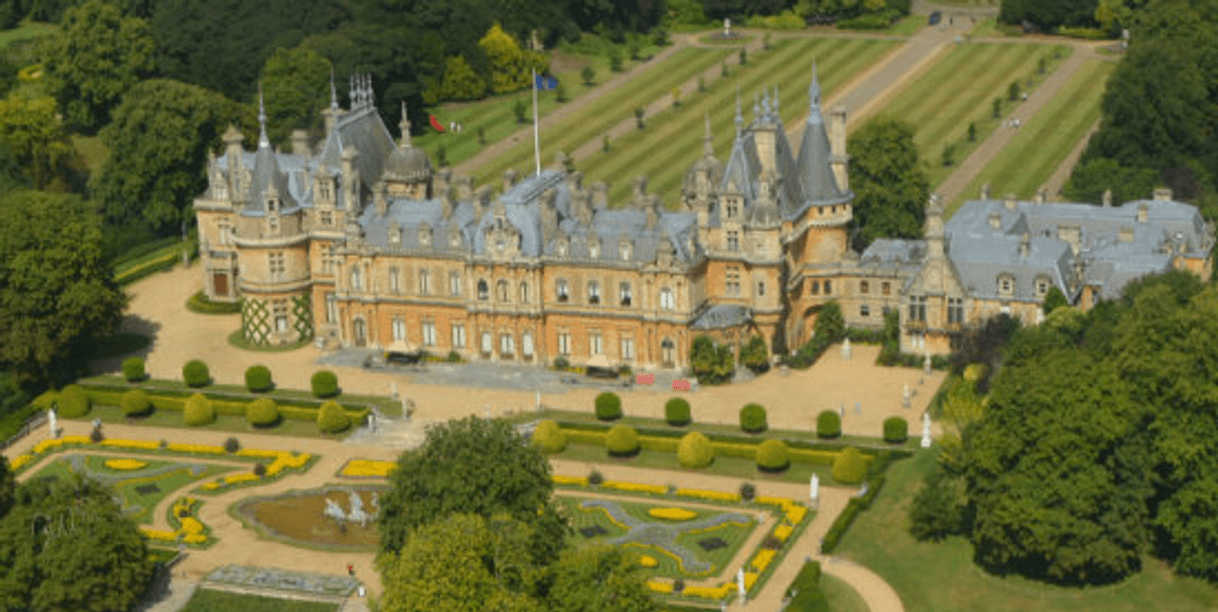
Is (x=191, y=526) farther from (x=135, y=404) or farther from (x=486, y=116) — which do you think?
(x=486, y=116)

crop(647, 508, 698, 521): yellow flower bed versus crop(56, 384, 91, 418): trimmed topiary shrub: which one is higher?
crop(56, 384, 91, 418): trimmed topiary shrub

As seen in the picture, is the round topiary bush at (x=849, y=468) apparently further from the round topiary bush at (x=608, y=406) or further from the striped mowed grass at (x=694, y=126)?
the striped mowed grass at (x=694, y=126)

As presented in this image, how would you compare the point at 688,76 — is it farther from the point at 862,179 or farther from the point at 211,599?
the point at 211,599

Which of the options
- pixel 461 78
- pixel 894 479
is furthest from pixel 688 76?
pixel 894 479

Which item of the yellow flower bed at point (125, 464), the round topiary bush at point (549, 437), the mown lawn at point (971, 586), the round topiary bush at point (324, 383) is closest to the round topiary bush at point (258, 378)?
the round topiary bush at point (324, 383)

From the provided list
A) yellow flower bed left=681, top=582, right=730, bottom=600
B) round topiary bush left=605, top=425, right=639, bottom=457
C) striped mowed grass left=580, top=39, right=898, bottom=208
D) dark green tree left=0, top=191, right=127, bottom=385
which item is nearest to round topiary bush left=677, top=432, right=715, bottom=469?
round topiary bush left=605, top=425, right=639, bottom=457

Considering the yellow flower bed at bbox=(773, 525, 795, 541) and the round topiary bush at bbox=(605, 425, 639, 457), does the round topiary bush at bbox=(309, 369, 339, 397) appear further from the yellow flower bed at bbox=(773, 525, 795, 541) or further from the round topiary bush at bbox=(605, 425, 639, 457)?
the yellow flower bed at bbox=(773, 525, 795, 541)
